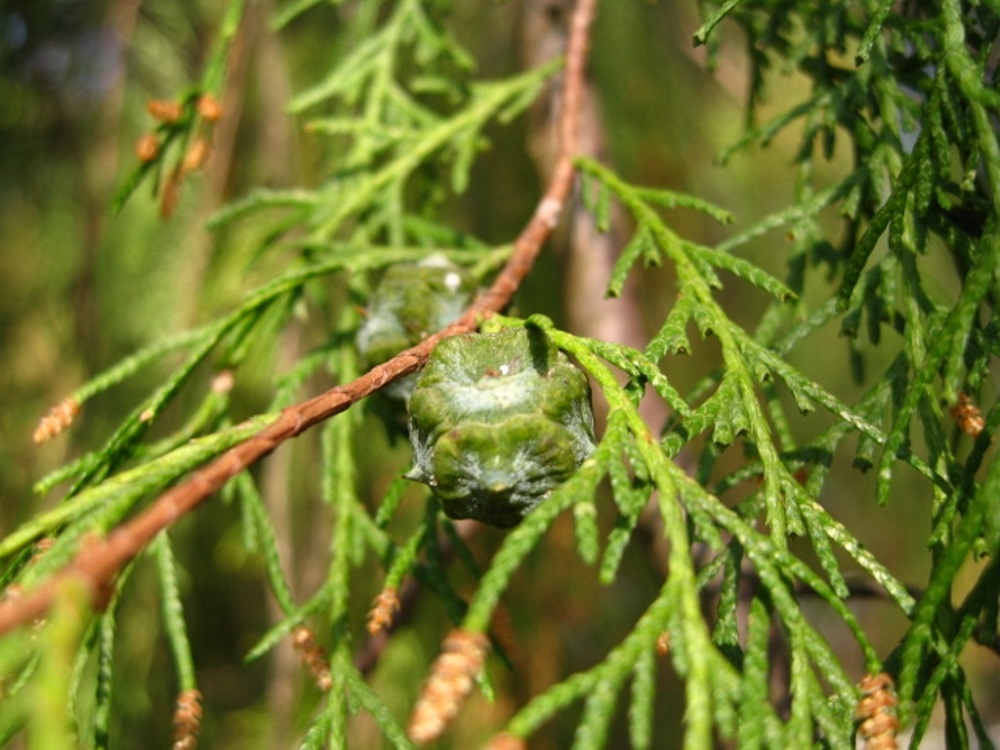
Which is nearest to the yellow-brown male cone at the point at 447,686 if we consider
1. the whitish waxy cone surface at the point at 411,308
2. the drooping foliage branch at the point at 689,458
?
the drooping foliage branch at the point at 689,458

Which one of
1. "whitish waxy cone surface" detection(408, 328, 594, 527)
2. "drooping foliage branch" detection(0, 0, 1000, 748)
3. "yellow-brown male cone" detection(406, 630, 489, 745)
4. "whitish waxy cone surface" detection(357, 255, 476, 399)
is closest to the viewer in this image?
"yellow-brown male cone" detection(406, 630, 489, 745)

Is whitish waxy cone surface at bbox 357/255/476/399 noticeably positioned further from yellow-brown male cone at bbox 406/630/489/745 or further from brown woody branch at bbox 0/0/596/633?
yellow-brown male cone at bbox 406/630/489/745

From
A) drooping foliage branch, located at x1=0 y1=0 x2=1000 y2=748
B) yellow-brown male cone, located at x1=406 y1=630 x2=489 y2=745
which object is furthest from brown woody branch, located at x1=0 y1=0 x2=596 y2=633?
yellow-brown male cone, located at x1=406 y1=630 x2=489 y2=745

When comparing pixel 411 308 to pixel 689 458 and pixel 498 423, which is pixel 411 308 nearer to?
pixel 498 423

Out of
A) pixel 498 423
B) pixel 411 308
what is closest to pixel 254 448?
pixel 498 423

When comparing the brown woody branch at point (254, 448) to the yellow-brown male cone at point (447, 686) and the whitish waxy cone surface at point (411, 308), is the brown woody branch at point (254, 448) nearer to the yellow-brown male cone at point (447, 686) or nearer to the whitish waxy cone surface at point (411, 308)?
the whitish waxy cone surface at point (411, 308)
